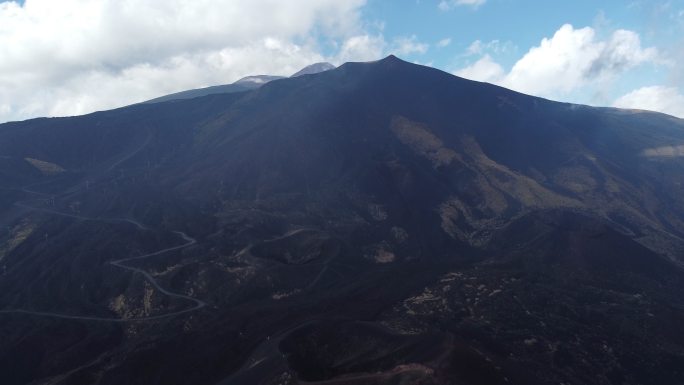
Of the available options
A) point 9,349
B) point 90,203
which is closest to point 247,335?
point 9,349

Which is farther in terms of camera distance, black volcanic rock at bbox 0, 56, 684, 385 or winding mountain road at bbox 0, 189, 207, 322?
winding mountain road at bbox 0, 189, 207, 322

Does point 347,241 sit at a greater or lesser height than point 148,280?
greater

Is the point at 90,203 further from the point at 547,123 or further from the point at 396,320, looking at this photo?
the point at 547,123

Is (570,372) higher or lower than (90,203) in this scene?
lower

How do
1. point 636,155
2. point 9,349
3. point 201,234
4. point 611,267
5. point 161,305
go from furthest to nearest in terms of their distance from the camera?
point 636,155 < point 201,234 < point 611,267 < point 161,305 < point 9,349

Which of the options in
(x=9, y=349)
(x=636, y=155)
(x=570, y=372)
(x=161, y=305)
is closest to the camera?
(x=570, y=372)

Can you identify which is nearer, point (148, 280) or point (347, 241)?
point (148, 280)

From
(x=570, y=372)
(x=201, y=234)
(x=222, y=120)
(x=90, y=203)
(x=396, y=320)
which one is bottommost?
(x=570, y=372)

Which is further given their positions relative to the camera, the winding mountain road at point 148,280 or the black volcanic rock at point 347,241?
the winding mountain road at point 148,280
